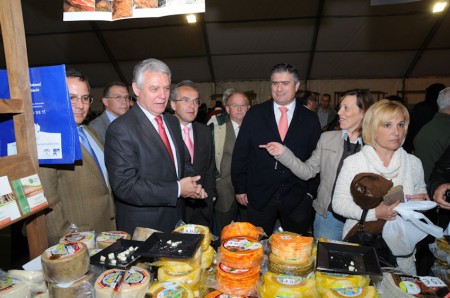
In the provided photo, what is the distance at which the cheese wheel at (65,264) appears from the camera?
41.3 inches

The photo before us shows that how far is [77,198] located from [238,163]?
4.73 feet

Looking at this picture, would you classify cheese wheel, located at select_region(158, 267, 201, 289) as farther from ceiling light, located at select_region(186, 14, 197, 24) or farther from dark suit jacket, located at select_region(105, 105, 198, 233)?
ceiling light, located at select_region(186, 14, 197, 24)

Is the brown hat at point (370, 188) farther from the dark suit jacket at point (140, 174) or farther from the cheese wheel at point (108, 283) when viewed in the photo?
the cheese wheel at point (108, 283)

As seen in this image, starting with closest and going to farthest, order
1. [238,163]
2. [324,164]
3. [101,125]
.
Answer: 1. [324,164]
2. [238,163]
3. [101,125]

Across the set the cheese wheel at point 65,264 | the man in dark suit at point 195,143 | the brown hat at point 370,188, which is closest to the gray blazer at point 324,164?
the brown hat at point 370,188

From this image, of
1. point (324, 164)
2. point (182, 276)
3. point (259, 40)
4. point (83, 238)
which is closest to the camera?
point (182, 276)

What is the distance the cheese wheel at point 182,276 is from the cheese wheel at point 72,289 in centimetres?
26

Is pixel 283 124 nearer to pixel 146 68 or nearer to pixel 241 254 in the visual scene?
pixel 146 68

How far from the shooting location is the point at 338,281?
106 cm

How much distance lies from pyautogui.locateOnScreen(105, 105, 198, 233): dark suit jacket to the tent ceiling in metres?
6.43

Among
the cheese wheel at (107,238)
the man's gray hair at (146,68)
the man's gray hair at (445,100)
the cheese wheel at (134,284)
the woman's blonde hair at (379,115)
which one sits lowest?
the cheese wheel at (134,284)

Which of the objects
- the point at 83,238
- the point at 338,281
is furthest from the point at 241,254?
the point at 83,238

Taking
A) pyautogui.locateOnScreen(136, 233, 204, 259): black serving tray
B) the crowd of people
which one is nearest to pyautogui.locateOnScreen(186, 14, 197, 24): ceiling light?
the crowd of people

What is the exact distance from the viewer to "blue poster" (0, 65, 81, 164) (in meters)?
1.35
